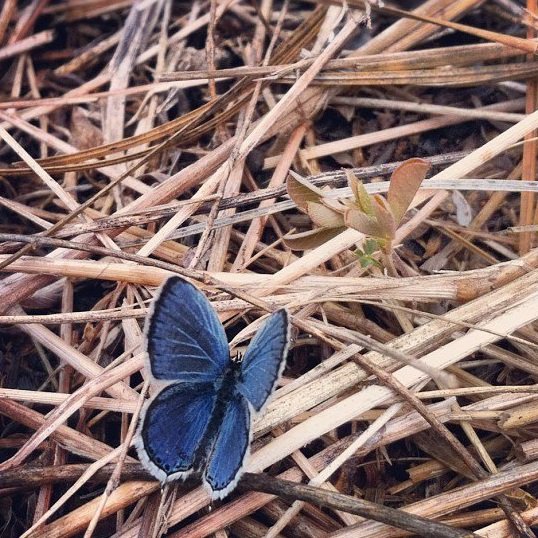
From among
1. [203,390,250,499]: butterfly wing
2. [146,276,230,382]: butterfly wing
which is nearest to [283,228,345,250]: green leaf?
[146,276,230,382]: butterfly wing

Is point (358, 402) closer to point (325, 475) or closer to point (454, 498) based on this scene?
point (325, 475)

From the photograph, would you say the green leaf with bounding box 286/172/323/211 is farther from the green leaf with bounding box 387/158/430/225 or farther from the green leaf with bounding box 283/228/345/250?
the green leaf with bounding box 387/158/430/225

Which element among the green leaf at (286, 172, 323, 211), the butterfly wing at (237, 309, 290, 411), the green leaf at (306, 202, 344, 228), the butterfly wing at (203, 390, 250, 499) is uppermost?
the green leaf at (286, 172, 323, 211)

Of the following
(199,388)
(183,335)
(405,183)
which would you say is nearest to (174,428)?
(199,388)

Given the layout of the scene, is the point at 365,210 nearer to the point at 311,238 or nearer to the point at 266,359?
the point at 311,238

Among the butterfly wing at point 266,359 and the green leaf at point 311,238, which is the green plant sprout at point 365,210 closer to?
the green leaf at point 311,238

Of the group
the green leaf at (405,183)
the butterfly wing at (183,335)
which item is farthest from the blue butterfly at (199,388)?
the green leaf at (405,183)

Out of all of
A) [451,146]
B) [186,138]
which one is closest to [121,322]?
[186,138]
